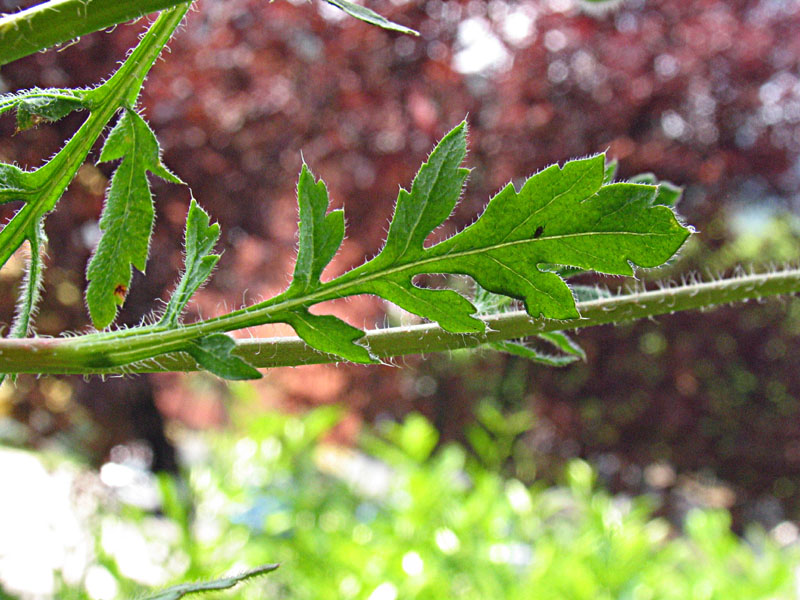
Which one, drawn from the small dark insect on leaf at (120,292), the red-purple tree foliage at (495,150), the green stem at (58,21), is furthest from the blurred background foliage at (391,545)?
the green stem at (58,21)

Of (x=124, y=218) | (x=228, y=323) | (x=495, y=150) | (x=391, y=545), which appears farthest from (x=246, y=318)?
(x=495, y=150)

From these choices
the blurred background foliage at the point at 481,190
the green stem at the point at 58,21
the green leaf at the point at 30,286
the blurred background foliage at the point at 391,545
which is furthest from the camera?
the blurred background foliage at the point at 481,190

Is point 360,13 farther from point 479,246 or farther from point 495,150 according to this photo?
point 495,150

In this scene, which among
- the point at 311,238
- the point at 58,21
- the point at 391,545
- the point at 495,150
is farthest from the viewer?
the point at 495,150

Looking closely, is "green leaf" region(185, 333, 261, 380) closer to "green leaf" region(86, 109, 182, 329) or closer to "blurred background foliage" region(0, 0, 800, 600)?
"green leaf" region(86, 109, 182, 329)

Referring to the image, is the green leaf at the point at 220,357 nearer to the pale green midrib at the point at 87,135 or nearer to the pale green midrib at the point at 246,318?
the pale green midrib at the point at 246,318

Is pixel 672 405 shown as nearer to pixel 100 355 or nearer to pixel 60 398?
pixel 60 398
